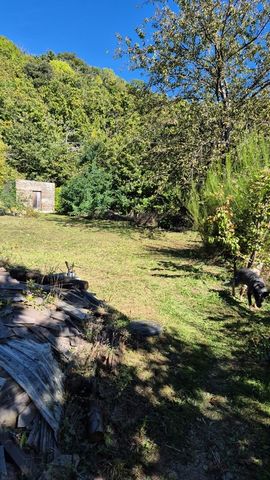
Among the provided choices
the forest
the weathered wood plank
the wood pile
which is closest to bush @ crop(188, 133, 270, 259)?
the forest

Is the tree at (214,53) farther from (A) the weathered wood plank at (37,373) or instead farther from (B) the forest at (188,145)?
(A) the weathered wood plank at (37,373)

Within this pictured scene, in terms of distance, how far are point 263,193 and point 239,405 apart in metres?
4.30

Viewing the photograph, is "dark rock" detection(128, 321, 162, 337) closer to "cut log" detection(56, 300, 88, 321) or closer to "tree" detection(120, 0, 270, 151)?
"cut log" detection(56, 300, 88, 321)

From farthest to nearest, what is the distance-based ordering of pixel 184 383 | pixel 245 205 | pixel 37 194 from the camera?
pixel 37 194 < pixel 245 205 < pixel 184 383

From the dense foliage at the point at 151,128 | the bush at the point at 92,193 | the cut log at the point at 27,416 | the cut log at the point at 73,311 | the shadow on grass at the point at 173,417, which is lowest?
the shadow on grass at the point at 173,417

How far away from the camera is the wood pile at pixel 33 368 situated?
2.30m

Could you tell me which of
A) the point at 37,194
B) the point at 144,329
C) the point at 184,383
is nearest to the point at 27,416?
the point at 184,383

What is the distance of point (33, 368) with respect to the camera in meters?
2.79

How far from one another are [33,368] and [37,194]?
20.1m

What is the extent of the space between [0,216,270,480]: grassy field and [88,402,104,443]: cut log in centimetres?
6

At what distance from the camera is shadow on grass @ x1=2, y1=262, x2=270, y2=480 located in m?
2.55

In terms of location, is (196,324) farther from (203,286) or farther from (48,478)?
(48,478)

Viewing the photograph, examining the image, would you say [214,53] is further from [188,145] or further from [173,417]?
[173,417]

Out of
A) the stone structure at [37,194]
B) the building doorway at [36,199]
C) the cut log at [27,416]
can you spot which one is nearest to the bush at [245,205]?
the cut log at [27,416]
